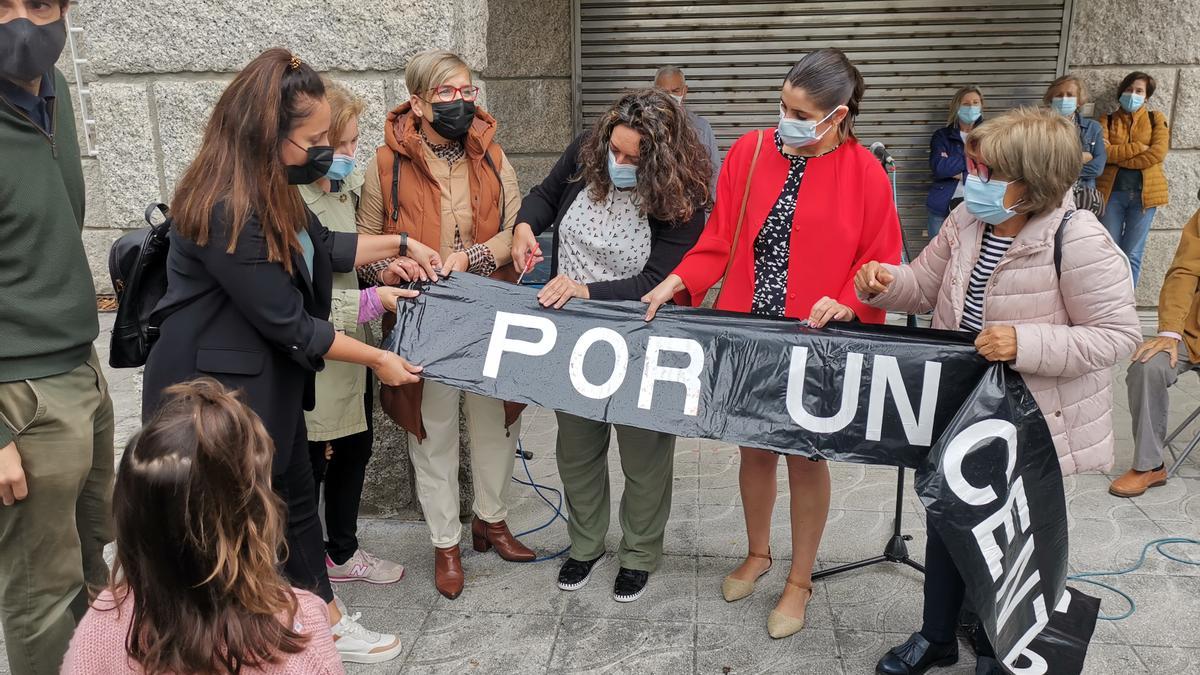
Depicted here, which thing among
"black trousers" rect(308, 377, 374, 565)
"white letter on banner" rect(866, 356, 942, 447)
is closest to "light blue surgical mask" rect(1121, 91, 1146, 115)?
"white letter on banner" rect(866, 356, 942, 447)

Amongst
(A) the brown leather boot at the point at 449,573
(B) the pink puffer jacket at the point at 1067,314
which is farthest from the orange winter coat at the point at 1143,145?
(A) the brown leather boot at the point at 449,573

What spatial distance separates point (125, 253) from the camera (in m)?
2.71

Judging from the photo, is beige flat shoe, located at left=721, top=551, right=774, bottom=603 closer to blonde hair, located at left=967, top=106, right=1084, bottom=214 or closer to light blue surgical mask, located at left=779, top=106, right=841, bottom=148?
light blue surgical mask, located at left=779, top=106, right=841, bottom=148

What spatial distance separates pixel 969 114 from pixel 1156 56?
1.63 meters

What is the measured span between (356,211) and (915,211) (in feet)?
18.1

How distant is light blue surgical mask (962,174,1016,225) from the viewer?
2703 mm

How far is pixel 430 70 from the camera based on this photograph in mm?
3346

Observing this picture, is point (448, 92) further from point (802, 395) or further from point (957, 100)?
point (957, 100)

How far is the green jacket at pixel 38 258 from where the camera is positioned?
2336mm

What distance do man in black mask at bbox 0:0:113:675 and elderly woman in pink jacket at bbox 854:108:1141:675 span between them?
2.45m

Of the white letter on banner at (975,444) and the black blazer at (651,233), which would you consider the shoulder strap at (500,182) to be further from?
the white letter on banner at (975,444)

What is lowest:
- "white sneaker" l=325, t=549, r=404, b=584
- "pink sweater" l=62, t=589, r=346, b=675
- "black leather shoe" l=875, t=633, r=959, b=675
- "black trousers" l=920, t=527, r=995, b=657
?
"white sneaker" l=325, t=549, r=404, b=584

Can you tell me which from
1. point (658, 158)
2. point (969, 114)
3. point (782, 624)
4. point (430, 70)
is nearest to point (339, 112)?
point (430, 70)

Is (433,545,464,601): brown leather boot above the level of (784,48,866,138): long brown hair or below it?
below
